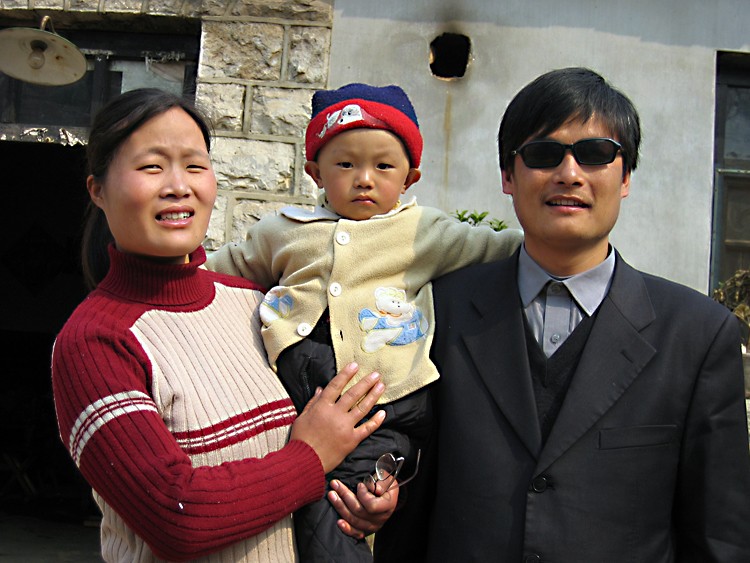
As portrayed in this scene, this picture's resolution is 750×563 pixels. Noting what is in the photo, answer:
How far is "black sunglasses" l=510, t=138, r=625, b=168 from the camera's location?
1.83 m

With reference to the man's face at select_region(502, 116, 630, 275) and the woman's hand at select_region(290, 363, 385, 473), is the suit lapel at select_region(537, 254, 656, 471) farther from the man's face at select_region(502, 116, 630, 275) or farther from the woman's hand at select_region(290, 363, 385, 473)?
the woman's hand at select_region(290, 363, 385, 473)

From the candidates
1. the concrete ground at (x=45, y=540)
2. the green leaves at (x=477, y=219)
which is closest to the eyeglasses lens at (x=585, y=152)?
the green leaves at (x=477, y=219)

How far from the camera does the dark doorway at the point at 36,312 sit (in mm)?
8094

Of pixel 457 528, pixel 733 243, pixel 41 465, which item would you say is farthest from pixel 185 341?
pixel 41 465

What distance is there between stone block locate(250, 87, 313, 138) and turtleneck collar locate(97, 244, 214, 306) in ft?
7.61

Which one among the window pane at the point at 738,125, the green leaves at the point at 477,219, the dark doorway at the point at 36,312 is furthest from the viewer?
the dark doorway at the point at 36,312

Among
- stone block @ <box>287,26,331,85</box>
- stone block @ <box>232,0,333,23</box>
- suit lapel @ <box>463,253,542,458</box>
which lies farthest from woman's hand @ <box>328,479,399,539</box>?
stone block @ <box>232,0,333,23</box>

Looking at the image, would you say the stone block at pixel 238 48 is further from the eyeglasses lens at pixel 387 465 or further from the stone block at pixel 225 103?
the eyeglasses lens at pixel 387 465

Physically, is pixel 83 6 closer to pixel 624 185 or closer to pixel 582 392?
pixel 624 185

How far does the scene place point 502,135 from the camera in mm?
2035

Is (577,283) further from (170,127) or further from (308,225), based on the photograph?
(170,127)

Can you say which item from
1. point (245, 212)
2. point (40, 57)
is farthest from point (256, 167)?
point (40, 57)

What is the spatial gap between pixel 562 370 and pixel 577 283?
22cm

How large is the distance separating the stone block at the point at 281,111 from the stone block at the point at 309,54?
81 mm
